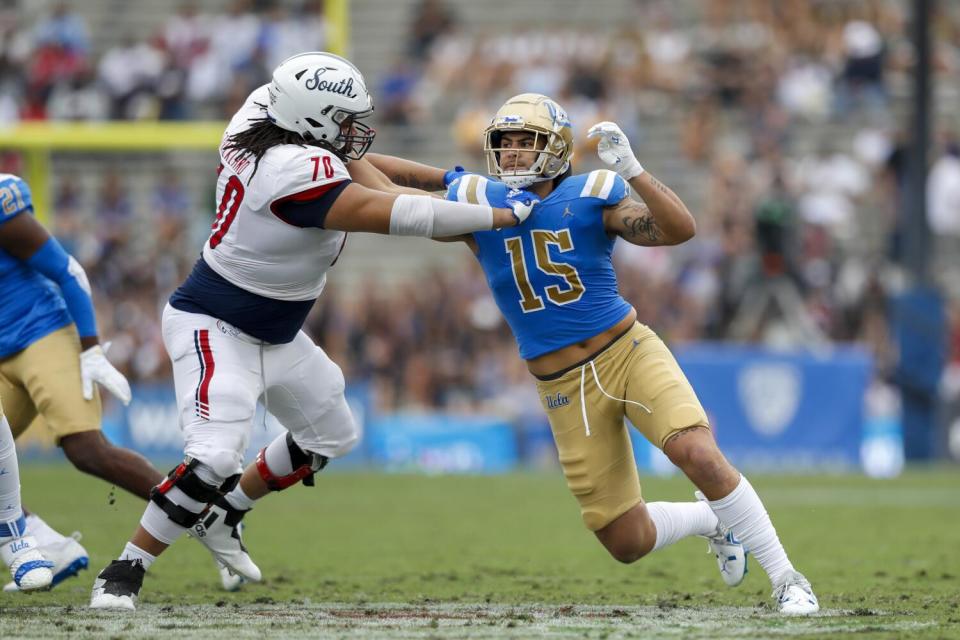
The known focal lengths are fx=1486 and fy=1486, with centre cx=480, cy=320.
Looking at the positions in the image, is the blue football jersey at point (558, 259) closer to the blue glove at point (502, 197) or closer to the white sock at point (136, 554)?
the blue glove at point (502, 197)

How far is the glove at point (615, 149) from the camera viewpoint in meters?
5.73

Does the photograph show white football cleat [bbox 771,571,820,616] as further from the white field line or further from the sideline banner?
the sideline banner

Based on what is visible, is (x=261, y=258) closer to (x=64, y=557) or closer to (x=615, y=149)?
(x=615, y=149)

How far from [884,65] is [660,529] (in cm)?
1338

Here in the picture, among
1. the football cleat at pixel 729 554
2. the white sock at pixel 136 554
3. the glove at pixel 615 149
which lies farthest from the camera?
the football cleat at pixel 729 554

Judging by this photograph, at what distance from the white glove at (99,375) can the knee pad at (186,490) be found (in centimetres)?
84

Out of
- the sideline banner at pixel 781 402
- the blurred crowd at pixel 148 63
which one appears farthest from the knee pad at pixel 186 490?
the blurred crowd at pixel 148 63

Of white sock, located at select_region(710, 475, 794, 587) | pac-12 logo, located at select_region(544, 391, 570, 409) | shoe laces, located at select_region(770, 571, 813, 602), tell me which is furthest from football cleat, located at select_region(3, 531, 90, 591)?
shoe laces, located at select_region(770, 571, 813, 602)

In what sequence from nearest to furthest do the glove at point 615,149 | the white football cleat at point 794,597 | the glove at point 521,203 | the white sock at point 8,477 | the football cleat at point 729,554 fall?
the white football cleat at point 794,597
the glove at point 615,149
the glove at point 521,203
the white sock at point 8,477
the football cleat at point 729,554

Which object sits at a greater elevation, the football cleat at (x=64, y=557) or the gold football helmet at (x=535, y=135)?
the gold football helmet at (x=535, y=135)

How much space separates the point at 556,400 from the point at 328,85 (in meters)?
1.60

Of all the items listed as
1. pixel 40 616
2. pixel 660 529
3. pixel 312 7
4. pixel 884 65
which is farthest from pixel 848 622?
pixel 884 65

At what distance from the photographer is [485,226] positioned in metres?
5.83

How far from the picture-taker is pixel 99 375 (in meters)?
6.77
